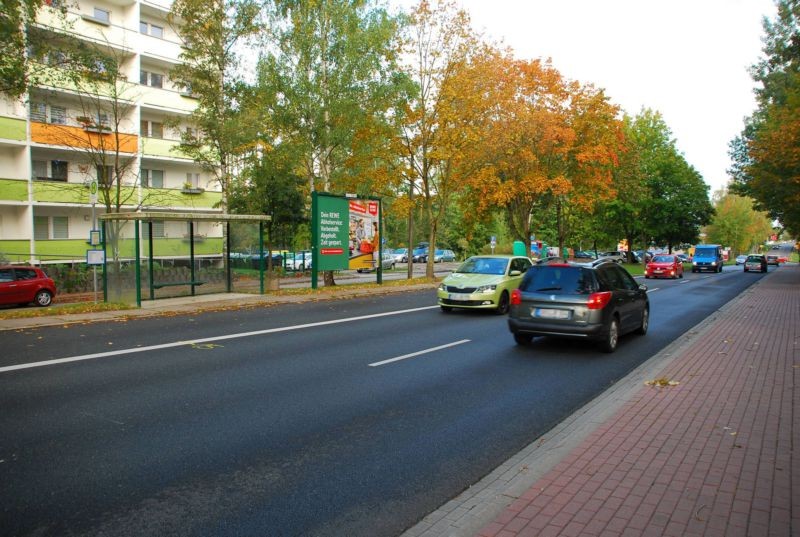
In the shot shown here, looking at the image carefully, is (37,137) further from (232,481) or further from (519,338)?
(232,481)

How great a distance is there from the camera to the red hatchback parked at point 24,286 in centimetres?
1900

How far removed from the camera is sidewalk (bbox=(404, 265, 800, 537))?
141 inches

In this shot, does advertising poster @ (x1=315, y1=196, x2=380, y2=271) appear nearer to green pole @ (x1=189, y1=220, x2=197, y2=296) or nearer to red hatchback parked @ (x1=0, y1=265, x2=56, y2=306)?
green pole @ (x1=189, y1=220, x2=197, y2=296)

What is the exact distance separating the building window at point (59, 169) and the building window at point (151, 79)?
759cm

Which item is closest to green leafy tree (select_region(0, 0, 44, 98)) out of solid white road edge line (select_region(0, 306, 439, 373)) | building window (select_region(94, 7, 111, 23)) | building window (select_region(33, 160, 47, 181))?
solid white road edge line (select_region(0, 306, 439, 373))

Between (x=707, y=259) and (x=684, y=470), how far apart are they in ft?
157

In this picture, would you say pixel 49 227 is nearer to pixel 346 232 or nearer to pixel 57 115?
pixel 57 115

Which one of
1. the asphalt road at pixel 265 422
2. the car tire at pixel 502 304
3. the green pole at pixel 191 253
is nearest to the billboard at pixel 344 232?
the green pole at pixel 191 253

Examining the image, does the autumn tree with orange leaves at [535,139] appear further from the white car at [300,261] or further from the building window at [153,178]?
the building window at [153,178]

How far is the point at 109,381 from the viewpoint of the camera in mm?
7469

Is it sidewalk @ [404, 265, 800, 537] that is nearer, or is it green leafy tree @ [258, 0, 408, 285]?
sidewalk @ [404, 265, 800, 537]

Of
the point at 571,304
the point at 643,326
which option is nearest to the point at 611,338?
the point at 571,304

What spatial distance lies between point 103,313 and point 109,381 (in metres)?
7.79

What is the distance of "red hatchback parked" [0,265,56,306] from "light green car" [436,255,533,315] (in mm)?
14519
